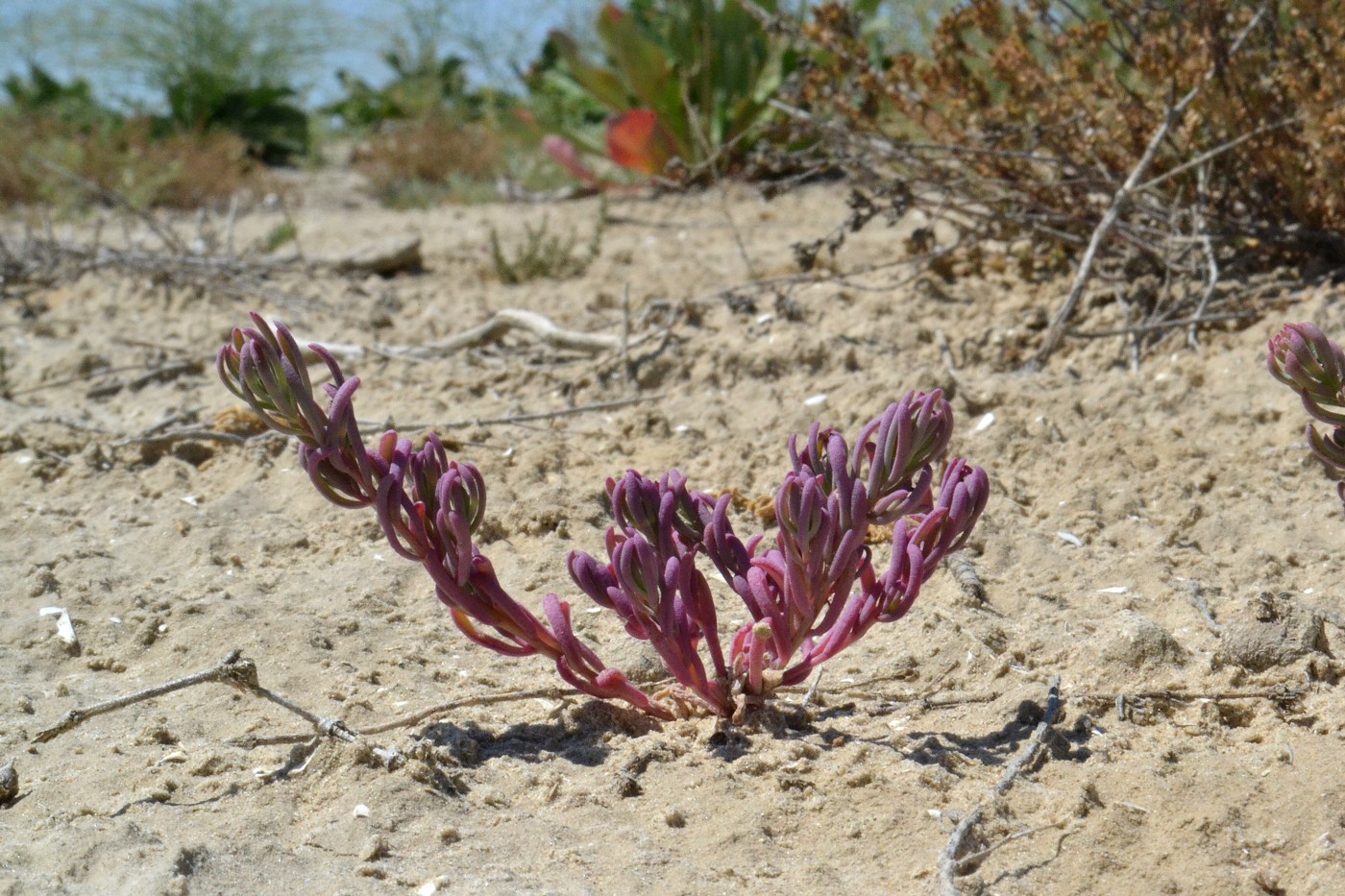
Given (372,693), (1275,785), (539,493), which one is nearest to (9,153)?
(539,493)

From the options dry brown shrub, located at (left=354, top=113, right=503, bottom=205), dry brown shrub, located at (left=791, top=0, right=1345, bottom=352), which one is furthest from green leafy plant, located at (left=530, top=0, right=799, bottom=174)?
dry brown shrub, located at (left=791, top=0, right=1345, bottom=352)

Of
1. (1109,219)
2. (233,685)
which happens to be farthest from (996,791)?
(1109,219)

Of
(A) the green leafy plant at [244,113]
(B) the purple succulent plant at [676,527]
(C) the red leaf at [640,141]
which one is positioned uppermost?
(A) the green leafy plant at [244,113]

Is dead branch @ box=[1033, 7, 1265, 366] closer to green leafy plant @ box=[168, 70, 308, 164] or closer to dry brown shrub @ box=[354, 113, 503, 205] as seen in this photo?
dry brown shrub @ box=[354, 113, 503, 205]

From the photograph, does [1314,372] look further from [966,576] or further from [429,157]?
[429,157]

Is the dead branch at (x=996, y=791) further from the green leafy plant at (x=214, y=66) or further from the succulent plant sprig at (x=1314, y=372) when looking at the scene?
the green leafy plant at (x=214, y=66)

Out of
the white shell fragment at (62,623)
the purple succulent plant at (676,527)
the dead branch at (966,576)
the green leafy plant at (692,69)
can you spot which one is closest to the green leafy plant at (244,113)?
the green leafy plant at (692,69)
